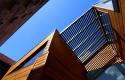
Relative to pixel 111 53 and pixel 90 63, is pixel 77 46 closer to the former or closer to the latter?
pixel 90 63

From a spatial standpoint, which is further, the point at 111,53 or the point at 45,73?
the point at 111,53

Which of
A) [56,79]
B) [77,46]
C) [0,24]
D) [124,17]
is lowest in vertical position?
[77,46]

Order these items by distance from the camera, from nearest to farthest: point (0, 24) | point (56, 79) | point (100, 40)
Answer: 1. point (0, 24)
2. point (56, 79)
3. point (100, 40)

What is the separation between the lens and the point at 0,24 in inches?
107

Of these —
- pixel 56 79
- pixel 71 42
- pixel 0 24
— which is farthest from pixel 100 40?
pixel 0 24

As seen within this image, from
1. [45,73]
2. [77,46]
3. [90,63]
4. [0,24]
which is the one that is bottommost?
[90,63]

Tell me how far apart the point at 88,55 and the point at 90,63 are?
0.51 meters

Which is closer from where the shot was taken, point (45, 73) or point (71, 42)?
point (45, 73)

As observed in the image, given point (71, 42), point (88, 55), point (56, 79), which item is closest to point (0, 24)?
point (56, 79)

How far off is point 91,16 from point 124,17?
4095 millimetres

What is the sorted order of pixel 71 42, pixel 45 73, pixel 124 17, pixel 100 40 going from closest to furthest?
pixel 45 73 < pixel 124 17 < pixel 71 42 < pixel 100 40

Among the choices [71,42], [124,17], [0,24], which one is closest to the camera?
[0,24]

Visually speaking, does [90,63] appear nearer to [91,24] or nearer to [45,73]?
[91,24]

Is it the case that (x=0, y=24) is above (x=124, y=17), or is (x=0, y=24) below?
above
